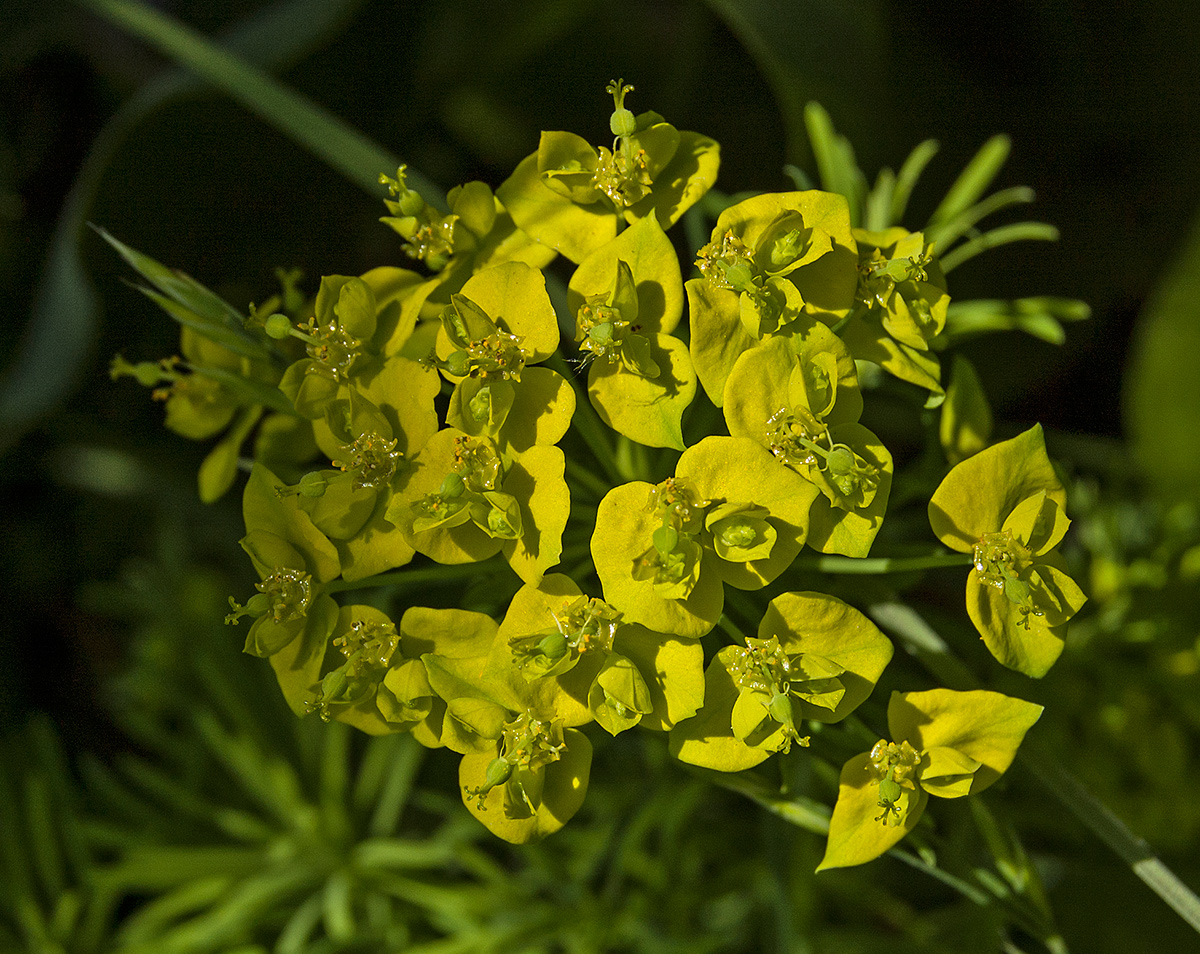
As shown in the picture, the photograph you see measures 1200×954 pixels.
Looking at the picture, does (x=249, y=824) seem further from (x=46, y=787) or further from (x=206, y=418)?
(x=206, y=418)

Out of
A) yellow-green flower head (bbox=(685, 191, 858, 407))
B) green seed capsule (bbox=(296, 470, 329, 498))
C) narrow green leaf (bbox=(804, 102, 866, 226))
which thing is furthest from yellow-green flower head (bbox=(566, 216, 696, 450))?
narrow green leaf (bbox=(804, 102, 866, 226))

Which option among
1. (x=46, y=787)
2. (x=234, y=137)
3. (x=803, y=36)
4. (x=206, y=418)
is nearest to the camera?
(x=206, y=418)

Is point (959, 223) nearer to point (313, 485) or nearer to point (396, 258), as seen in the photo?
point (313, 485)

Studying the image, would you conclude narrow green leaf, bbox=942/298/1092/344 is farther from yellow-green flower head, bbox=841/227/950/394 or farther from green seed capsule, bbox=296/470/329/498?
green seed capsule, bbox=296/470/329/498

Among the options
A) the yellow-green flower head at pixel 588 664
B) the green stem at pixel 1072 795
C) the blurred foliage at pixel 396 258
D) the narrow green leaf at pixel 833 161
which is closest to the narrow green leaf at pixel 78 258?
the blurred foliage at pixel 396 258

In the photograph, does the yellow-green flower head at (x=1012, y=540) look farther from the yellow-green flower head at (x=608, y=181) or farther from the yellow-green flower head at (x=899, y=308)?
the yellow-green flower head at (x=608, y=181)

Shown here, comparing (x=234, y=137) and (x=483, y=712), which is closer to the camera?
(x=483, y=712)

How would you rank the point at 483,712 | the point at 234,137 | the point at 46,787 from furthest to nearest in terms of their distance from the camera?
1. the point at 46,787
2. the point at 234,137
3. the point at 483,712

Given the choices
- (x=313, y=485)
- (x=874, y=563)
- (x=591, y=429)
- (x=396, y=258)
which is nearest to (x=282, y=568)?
(x=313, y=485)

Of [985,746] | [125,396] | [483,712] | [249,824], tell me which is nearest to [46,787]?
[249,824]
